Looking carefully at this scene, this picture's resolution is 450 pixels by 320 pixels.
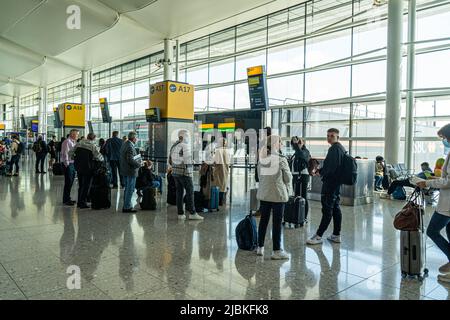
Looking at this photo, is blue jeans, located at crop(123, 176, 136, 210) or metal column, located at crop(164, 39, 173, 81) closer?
blue jeans, located at crop(123, 176, 136, 210)

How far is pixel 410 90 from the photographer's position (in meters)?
11.2

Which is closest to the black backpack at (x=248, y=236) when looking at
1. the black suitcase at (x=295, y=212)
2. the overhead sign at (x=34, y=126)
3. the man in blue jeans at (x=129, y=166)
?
the black suitcase at (x=295, y=212)

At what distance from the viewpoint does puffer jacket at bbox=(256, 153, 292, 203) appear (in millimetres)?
4324

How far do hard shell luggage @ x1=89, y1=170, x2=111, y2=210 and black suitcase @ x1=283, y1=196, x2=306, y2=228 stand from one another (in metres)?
3.83

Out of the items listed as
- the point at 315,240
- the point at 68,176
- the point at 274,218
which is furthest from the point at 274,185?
the point at 68,176

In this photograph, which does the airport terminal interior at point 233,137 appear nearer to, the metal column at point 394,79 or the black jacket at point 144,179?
the metal column at point 394,79

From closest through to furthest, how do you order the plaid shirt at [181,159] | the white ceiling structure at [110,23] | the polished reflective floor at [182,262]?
the polished reflective floor at [182,262] < the plaid shirt at [181,159] < the white ceiling structure at [110,23]

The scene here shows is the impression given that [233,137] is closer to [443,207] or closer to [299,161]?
[299,161]

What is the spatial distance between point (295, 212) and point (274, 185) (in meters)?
1.97

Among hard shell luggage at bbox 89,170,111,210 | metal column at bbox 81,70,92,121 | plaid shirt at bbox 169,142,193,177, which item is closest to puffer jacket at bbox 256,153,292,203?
plaid shirt at bbox 169,142,193,177

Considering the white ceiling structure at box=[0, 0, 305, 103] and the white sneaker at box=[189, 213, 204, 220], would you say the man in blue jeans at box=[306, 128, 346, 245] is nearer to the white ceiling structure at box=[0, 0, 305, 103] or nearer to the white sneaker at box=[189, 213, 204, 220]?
the white sneaker at box=[189, 213, 204, 220]

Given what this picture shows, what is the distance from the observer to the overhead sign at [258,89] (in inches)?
367

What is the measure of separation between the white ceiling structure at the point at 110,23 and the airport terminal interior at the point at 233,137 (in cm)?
10
